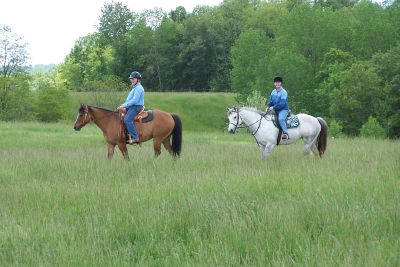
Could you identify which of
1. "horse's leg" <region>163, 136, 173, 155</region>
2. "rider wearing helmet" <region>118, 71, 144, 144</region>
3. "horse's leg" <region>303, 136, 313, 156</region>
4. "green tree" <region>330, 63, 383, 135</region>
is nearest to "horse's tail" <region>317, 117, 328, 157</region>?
"horse's leg" <region>303, 136, 313, 156</region>

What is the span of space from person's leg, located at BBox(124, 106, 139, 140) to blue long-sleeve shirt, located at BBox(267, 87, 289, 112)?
3.72 metres

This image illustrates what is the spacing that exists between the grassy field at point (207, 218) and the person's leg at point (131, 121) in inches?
139

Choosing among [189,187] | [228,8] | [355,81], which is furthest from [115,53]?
[189,187]

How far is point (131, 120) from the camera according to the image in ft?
43.7

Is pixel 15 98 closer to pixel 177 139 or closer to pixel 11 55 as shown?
pixel 11 55

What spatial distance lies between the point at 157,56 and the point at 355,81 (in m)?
46.6

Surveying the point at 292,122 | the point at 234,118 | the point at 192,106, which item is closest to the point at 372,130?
the point at 292,122

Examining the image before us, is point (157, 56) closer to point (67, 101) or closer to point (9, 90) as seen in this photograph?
point (67, 101)

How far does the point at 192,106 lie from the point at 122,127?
48.7 m

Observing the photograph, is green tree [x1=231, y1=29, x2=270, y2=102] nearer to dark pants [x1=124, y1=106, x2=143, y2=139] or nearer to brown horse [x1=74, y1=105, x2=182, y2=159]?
brown horse [x1=74, y1=105, x2=182, y2=159]

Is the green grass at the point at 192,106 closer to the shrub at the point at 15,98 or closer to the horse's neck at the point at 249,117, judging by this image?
the shrub at the point at 15,98

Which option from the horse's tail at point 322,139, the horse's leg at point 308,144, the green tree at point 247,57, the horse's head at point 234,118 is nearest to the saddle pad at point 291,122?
the horse's leg at point 308,144

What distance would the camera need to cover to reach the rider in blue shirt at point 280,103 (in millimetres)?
13336

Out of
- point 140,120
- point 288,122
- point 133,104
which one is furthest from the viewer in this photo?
point 288,122
